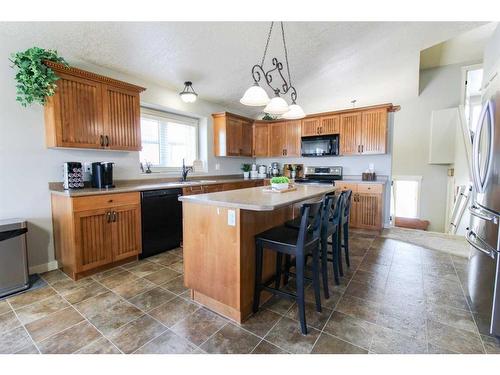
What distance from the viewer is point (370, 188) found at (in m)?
4.38

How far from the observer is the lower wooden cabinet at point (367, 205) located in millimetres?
4320

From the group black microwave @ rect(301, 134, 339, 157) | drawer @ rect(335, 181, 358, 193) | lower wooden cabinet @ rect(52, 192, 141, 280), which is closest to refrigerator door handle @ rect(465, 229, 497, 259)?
drawer @ rect(335, 181, 358, 193)

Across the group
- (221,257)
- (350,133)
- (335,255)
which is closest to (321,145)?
(350,133)

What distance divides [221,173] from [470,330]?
436cm

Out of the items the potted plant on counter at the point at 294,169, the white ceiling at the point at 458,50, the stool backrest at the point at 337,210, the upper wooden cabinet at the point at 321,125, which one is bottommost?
the stool backrest at the point at 337,210

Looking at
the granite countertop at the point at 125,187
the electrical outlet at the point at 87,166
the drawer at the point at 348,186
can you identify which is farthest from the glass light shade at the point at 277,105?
the drawer at the point at 348,186

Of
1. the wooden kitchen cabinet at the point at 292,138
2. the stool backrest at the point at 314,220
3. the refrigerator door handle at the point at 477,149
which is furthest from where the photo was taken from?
the wooden kitchen cabinet at the point at 292,138

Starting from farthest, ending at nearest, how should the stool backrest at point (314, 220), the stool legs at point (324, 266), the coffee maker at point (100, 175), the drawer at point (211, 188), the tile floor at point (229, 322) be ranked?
the drawer at point (211, 188), the coffee maker at point (100, 175), the stool legs at point (324, 266), the stool backrest at point (314, 220), the tile floor at point (229, 322)

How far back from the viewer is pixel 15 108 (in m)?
2.48

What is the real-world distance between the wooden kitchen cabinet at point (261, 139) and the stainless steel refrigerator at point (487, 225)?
13.2ft

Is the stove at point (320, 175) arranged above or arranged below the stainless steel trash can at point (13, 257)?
above

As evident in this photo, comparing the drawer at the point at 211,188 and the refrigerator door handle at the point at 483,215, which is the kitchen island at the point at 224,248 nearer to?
the refrigerator door handle at the point at 483,215
